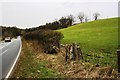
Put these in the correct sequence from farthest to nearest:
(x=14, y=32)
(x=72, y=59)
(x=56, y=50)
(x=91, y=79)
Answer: (x=14, y=32) → (x=56, y=50) → (x=72, y=59) → (x=91, y=79)

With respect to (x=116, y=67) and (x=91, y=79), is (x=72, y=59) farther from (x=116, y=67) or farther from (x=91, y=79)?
(x=91, y=79)

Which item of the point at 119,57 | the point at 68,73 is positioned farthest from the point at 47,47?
the point at 119,57

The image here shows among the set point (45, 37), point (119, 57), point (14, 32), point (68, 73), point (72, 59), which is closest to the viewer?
point (119, 57)

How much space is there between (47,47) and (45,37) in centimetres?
199

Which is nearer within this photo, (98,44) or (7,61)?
(7,61)

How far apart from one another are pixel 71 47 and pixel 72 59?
1.24m

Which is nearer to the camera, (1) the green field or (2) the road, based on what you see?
(2) the road

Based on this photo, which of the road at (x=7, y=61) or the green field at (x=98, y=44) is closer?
the road at (x=7, y=61)

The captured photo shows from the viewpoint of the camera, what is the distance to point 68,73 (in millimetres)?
13344

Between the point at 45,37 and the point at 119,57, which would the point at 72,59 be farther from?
the point at 45,37

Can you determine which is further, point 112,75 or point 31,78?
point 31,78

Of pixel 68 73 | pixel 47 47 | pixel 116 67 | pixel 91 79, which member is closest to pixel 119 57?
pixel 116 67

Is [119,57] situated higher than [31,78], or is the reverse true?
[119,57]

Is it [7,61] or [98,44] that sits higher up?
[7,61]
